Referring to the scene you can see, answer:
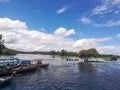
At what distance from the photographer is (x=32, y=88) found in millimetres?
54875

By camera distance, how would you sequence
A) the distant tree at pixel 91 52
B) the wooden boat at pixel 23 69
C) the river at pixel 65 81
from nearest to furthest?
the river at pixel 65 81, the wooden boat at pixel 23 69, the distant tree at pixel 91 52

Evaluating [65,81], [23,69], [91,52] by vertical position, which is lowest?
[65,81]

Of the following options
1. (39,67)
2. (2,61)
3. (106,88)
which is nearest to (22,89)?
(106,88)

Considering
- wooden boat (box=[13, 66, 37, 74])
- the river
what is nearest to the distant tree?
the river

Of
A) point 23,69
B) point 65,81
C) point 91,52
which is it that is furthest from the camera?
point 91,52

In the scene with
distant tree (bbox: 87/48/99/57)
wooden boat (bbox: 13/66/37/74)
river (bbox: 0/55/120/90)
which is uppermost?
distant tree (bbox: 87/48/99/57)

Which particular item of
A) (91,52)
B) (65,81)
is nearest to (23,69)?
(65,81)

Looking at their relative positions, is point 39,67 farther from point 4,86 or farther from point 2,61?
point 4,86

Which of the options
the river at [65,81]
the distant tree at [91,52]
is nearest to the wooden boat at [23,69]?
the river at [65,81]

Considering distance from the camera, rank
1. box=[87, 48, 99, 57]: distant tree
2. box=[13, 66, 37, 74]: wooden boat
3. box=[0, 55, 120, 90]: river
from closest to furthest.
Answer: box=[0, 55, 120, 90]: river < box=[13, 66, 37, 74]: wooden boat < box=[87, 48, 99, 57]: distant tree

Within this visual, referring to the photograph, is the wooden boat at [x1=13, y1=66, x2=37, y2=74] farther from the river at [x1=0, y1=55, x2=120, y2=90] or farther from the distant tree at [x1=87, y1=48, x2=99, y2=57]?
the distant tree at [x1=87, y1=48, x2=99, y2=57]

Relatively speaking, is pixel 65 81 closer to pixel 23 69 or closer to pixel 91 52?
pixel 23 69

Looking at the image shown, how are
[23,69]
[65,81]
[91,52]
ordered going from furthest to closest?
1. [91,52]
2. [23,69]
3. [65,81]

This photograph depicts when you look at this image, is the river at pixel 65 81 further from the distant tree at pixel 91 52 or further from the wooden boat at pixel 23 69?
the distant tree at pixel 91 52
